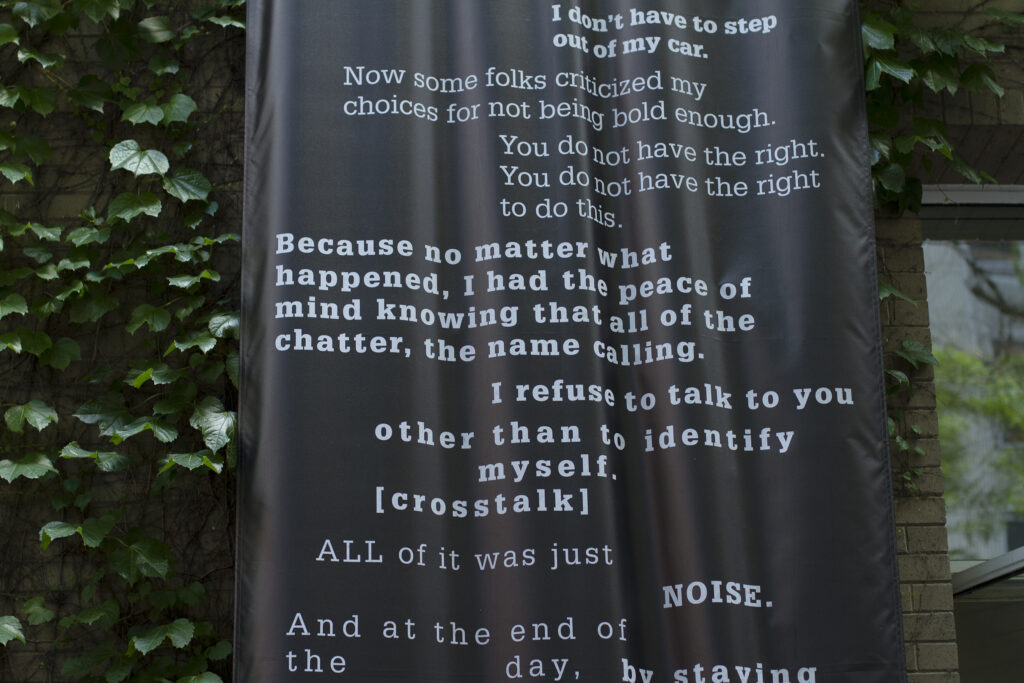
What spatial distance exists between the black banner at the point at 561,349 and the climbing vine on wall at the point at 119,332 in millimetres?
313

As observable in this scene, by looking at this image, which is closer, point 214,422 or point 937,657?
point 214,422

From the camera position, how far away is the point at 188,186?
3.77 meters

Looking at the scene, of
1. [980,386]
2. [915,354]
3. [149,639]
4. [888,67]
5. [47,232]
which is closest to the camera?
[149,639]

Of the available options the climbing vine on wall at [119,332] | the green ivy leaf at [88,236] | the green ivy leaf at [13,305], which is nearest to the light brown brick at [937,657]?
the climbing vine on wall at [119,332]

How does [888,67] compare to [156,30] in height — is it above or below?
below

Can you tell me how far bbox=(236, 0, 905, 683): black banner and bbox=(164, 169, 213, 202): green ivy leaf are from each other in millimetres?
260

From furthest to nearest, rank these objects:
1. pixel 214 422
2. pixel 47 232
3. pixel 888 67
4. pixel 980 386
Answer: pixel 980 386, pixel 888 67, pixel 47 232, pixel 214 422

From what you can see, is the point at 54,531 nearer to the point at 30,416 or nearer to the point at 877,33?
the point at 30,416

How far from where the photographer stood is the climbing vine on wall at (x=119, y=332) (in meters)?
3.53

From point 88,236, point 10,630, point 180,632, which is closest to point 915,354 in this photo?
point 180,632

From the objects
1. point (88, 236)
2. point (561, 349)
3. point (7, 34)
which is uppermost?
point (7, 34)

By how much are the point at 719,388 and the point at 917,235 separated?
1106 mm

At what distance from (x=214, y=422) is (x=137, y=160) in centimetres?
85

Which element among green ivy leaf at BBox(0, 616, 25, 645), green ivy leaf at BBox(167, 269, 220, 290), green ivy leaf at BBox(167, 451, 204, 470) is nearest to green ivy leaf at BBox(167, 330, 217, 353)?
green ivy leaf at BBox(167, 269, 220, 290)
